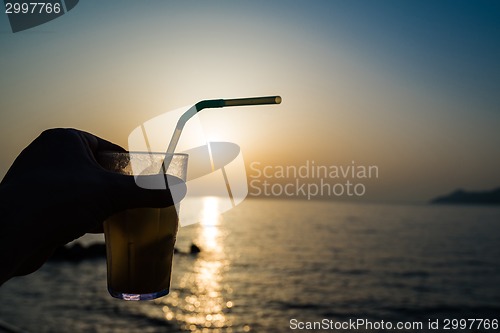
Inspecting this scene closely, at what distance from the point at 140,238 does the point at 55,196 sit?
0.64 meters

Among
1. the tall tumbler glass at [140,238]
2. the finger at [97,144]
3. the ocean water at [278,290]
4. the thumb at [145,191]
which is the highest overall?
the finger at [97,144]

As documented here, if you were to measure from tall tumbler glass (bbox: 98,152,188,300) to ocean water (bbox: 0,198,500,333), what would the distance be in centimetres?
2939

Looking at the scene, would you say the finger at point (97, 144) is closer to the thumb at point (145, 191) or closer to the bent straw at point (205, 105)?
the bent straw at point (205, 105)

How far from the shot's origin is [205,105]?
7.49 feet

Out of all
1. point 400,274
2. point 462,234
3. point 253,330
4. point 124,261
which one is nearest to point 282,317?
point 253,330

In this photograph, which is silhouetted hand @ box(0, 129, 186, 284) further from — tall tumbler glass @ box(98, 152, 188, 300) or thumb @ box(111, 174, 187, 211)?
tall tumbler glass @ box(98, 152, 188, 300)

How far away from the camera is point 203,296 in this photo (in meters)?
41.0

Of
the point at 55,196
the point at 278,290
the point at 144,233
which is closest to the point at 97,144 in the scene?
the point at 144,233

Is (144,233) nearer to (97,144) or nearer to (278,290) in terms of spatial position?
(97,144)

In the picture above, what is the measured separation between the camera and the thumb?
Answer: 194cm

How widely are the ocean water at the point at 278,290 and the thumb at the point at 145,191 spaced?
98.2 ft

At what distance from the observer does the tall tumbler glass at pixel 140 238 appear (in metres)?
2.34

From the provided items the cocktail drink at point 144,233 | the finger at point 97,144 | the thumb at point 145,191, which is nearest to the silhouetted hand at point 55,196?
the thumb at point 145,191

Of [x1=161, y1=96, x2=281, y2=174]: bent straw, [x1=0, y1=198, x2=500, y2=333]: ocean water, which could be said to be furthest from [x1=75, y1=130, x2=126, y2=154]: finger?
[x1=0, y1=198, x2=500, y2=333]: ocean water
